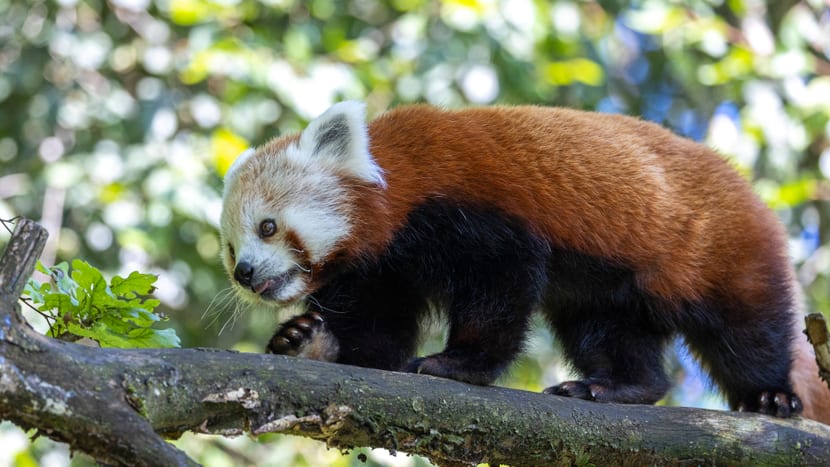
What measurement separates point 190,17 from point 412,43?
131 centimetres

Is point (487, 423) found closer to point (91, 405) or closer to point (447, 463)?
point (447, 463)

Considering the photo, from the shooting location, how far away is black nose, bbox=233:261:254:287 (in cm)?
356

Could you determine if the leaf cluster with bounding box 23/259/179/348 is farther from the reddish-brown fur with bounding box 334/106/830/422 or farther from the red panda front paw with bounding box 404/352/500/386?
the reddish-brown fur with bounding box 334/106/830/422

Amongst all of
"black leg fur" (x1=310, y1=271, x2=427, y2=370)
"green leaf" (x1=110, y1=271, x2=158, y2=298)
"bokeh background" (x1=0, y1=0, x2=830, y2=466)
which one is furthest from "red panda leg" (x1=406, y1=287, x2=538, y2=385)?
"bokeh background" (x1=0, y1=0, x2=830, y2=466)

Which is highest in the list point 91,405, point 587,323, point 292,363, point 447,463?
point 91,405

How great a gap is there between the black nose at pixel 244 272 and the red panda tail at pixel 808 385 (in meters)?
2.21

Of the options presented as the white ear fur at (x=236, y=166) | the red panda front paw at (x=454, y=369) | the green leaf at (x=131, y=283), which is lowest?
the red panda front paw at (x=454, y=369)

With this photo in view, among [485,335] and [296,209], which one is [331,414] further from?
[296,209]

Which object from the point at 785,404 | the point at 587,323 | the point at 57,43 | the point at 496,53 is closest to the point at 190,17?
the point at 57,43

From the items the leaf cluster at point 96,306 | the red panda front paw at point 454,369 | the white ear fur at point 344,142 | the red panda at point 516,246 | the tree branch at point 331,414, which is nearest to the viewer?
the tree branch at point 331,414

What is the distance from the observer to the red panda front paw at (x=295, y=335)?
11.3ft

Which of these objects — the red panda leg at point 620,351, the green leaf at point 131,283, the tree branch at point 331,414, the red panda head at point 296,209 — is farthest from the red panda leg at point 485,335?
the green leaf at point 131,283

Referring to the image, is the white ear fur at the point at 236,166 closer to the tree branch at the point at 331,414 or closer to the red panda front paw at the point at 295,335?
the red panda front paw at the point at 295,335

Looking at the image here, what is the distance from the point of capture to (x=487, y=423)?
2.92 meters
